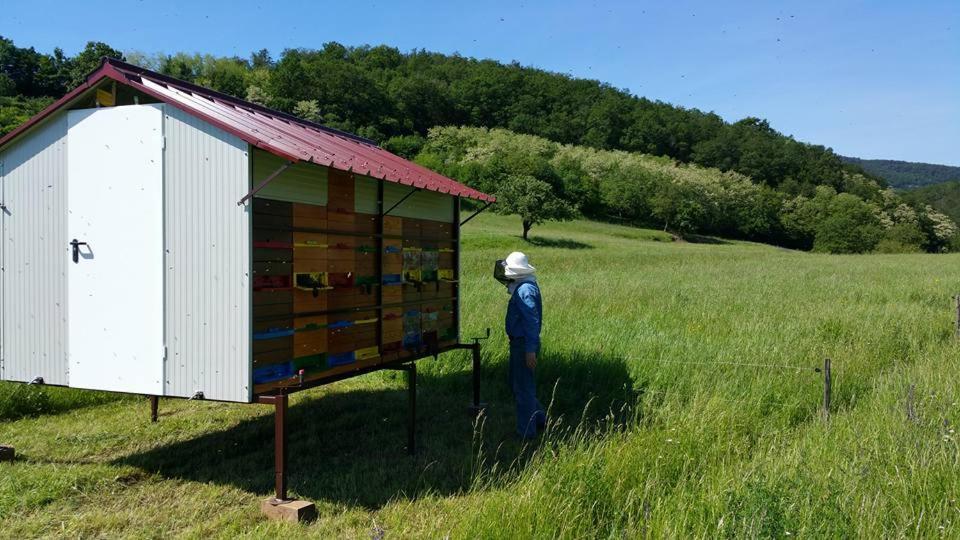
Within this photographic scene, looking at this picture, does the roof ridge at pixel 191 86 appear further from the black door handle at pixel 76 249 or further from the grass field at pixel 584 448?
the grass field at pixel 584 448

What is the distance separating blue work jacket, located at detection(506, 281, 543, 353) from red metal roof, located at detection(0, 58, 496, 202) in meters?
1.52

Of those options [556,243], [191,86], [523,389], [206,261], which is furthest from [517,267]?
[556,243]

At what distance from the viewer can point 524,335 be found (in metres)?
7.80

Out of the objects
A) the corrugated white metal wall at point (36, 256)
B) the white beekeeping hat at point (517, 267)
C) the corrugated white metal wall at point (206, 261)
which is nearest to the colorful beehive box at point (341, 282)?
the corrugated white metal wall at point (206, 261)

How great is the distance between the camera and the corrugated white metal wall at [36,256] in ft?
21.2

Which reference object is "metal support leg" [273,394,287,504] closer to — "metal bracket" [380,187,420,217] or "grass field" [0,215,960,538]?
"grass field" [0,215,960,538]

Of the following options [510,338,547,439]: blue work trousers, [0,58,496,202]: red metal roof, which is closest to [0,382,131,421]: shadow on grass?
[0,58,496,202]: red metal roof

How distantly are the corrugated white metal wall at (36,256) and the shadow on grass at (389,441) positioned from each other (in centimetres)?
135

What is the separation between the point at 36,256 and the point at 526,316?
506 cm

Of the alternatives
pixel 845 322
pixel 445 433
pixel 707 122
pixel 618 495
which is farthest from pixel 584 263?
pixel 707 122

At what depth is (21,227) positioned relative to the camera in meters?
6.70

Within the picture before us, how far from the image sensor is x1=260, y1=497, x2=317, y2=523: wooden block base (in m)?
5.34

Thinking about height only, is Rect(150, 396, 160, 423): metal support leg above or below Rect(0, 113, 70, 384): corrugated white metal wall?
below

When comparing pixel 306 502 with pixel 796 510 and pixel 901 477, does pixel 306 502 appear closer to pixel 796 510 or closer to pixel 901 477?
pixel 796 510
